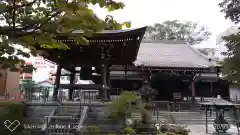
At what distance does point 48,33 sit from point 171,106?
1780cm

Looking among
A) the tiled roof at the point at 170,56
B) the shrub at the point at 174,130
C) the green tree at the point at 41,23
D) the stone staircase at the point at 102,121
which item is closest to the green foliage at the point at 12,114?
the stone staircase at the point at 102,121

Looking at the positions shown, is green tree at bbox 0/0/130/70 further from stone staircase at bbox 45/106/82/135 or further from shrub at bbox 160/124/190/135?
shrub at bbox 160/124/190/135

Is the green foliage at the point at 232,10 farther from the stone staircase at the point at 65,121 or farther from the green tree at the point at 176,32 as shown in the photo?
the green tree at the point at 176,32

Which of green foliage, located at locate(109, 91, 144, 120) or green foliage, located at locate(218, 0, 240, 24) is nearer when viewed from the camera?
green foliage, located at locate(109, 91, 144, 120)

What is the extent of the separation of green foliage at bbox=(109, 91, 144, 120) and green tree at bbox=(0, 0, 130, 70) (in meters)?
7.87

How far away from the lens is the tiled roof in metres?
21.5

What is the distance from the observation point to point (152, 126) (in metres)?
11.1

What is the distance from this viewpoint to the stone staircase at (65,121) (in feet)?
33.4

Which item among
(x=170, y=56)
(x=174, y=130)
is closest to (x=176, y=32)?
(x=170, y=56)

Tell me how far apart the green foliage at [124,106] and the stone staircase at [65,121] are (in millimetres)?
1762

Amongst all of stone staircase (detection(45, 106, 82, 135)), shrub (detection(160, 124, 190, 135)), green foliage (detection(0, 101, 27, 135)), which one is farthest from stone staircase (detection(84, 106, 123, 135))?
green foliage (detection(0, 101, 27, 135))

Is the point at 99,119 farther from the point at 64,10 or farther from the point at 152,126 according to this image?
the point at 64,10

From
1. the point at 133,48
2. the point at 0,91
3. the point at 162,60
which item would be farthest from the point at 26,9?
the point at 0,91

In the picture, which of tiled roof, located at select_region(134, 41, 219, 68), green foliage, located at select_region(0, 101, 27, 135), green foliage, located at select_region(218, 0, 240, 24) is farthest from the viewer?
tiled roof, located at select_region(134, 41, 219, 68)
